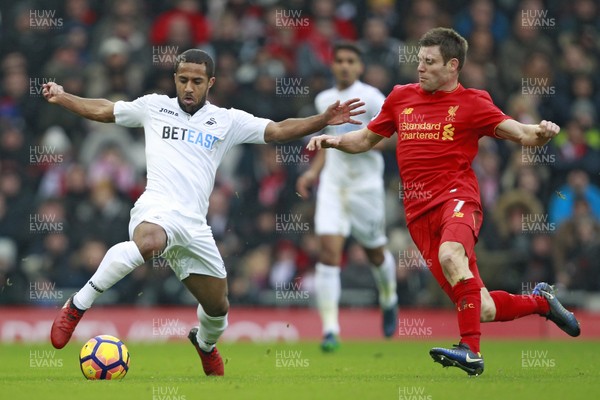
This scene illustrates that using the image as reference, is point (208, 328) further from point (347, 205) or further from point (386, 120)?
point (347, 205)

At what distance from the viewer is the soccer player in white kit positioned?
Answer: 10.0 meters

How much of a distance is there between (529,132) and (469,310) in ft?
4.82

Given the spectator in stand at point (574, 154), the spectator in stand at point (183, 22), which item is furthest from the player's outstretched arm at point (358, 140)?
the spectator in stand at point (183, 22)

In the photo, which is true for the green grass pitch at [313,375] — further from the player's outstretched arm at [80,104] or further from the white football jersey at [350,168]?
the player's outstretched arm at [80,104]

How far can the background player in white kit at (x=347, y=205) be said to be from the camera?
14.4 m

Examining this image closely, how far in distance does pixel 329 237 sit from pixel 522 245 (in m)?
4.23

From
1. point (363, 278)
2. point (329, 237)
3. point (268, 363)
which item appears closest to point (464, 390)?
point (268, 363)

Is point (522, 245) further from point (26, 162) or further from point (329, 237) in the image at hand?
point (26, 162)

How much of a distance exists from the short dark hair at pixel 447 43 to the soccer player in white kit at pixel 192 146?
806mm

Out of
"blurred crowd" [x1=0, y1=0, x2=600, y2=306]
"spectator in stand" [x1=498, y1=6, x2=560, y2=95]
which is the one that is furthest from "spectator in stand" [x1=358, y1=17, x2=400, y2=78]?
"spectator in stand" [x1=498, y1=6, x2=560, y2=95]

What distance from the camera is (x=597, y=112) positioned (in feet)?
63.8

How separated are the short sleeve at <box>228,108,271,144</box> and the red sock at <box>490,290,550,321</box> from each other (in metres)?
2.39

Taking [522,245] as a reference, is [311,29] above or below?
above

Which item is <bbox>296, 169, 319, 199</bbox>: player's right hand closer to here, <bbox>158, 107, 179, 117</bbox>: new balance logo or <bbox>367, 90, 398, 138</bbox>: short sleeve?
<bbox>367, 90, 398, 138</bbox>: short sleeve
